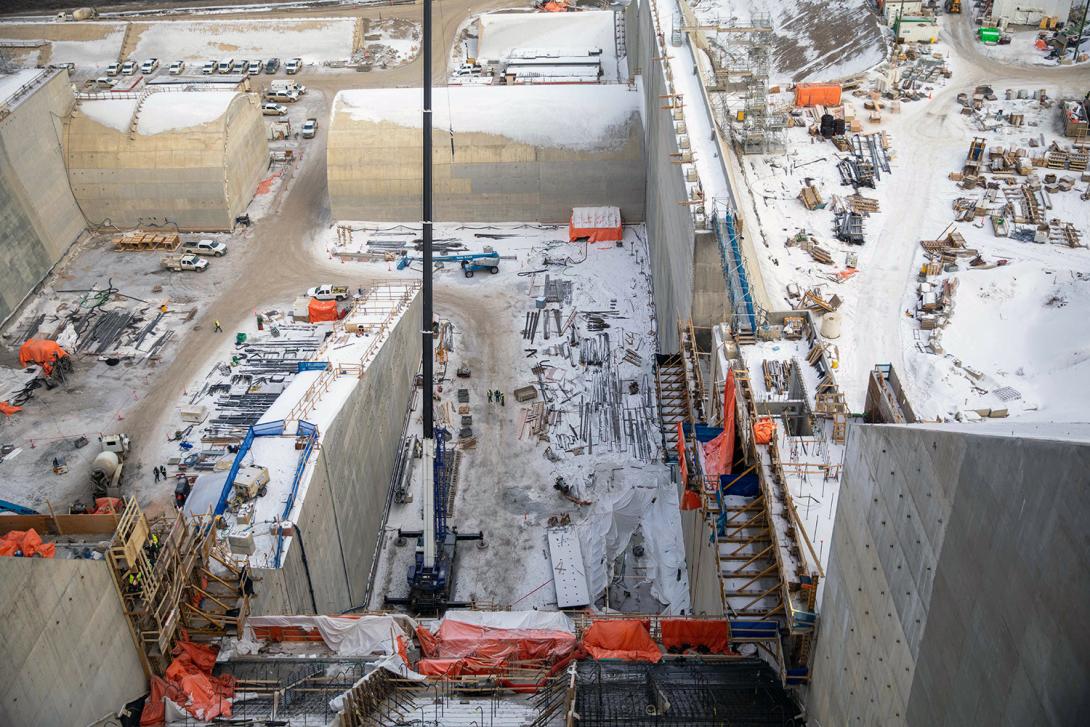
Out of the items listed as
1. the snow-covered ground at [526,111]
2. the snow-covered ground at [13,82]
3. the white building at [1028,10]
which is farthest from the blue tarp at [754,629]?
the white building at [1028,10]

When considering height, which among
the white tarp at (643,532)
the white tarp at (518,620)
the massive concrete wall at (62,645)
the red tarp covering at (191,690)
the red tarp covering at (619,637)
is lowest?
the white tarp at (643,532)

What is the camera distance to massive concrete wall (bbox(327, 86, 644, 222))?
2574 inches

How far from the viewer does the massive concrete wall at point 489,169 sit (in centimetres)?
6538

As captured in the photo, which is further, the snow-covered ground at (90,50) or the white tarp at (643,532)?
the snow-covered ground at (90,50)

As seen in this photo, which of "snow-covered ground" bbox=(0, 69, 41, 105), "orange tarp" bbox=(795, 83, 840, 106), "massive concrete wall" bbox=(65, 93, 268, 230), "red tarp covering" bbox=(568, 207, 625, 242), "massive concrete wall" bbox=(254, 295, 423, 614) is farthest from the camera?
"massive concrete wall" bbox=(65, 93, 268, 230)

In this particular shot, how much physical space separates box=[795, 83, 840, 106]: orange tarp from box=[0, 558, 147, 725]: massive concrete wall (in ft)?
156

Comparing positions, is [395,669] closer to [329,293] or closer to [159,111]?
[329,293]

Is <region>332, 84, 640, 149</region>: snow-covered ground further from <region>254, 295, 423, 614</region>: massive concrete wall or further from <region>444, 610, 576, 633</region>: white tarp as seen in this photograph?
<region>444, 610, 576, 633</region>: white tarp

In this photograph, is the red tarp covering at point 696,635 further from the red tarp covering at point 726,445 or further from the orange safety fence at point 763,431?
the orange safety fence at point 763,431

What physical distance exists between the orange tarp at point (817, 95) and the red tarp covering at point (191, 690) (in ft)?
151

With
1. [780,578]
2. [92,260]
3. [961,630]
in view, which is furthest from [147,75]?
[961,630]

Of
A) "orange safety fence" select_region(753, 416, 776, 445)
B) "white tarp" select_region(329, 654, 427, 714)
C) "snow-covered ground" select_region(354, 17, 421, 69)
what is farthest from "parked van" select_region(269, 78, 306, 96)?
"white tarp" select_region(329, 654, 427, 714)

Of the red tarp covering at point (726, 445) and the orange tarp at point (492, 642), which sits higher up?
the red tarp covering at point (726, 445)

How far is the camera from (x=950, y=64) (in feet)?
213
